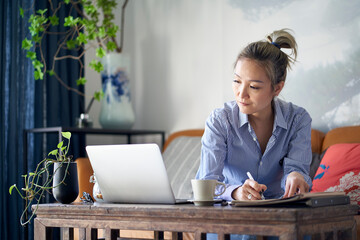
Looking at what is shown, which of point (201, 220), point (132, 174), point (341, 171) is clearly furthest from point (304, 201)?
point (341, 171)

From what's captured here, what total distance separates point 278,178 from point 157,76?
1852 millimetres

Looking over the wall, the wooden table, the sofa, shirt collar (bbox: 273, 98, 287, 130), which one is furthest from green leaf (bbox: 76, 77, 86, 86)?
the wooden table

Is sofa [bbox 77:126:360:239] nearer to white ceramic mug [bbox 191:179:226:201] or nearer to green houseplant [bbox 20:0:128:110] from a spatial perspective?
green houseplant [bbox 20:0:128:110]

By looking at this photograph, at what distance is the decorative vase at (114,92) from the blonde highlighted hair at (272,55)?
158 cm

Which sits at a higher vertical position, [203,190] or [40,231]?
[203,190]

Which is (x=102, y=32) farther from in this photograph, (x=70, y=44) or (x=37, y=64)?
(x=37, y=64)

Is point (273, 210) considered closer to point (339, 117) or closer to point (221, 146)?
point (221, 146)

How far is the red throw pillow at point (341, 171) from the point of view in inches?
86.8

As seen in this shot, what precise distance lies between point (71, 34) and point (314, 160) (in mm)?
1741

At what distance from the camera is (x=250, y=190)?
1528mm

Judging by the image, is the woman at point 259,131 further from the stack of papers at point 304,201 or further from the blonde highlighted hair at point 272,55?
the stack of papers at point 304,201

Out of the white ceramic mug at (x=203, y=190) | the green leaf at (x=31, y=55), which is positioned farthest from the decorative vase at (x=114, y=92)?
the white ceramic mug at (x=203, y=190)

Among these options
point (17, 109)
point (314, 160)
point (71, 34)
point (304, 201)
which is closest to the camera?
point (304, 201)

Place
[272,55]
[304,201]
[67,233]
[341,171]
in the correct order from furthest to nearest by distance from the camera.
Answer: [341,171]
[272,55]
[67,233]
[304,201]
